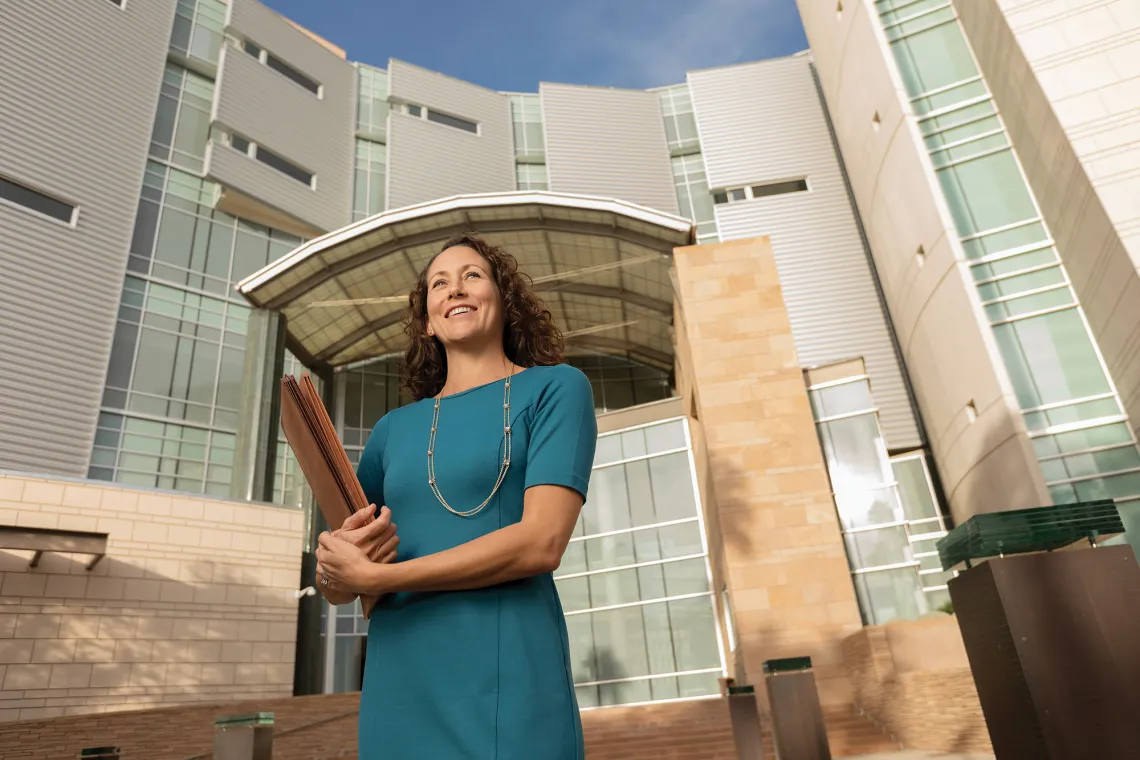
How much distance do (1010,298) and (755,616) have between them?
10656 millimetres

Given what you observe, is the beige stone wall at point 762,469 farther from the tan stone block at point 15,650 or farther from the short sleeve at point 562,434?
the short sleeve at point 562,434

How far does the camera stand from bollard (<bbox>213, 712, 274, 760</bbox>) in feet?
18.3

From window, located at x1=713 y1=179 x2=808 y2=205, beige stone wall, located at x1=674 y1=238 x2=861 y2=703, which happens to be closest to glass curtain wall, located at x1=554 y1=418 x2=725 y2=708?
beige stone wall, located at x1=674 y1=238 x2=861 y2=703

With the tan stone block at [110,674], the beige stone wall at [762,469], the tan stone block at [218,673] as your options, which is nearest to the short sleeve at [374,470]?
the beige stone wall at [762,469]

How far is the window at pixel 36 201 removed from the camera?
926 inches

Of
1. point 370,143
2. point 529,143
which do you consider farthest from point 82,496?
point 529,143

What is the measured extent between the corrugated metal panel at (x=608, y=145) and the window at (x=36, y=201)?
61.6 feet

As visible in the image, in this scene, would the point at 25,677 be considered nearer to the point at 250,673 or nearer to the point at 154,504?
the point at 154,504

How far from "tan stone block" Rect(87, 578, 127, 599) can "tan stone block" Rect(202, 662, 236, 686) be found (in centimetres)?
261

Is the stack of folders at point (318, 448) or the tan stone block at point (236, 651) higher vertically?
the tan stone block at point (236, 651)

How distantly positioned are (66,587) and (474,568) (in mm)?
19409

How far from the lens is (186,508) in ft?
62.9

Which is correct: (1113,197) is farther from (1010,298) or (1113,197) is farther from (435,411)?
(435,411)

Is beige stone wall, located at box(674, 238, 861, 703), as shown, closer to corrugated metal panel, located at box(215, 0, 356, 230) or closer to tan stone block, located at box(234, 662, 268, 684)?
tan stone block, located at box(234, 662, 268, 684)
